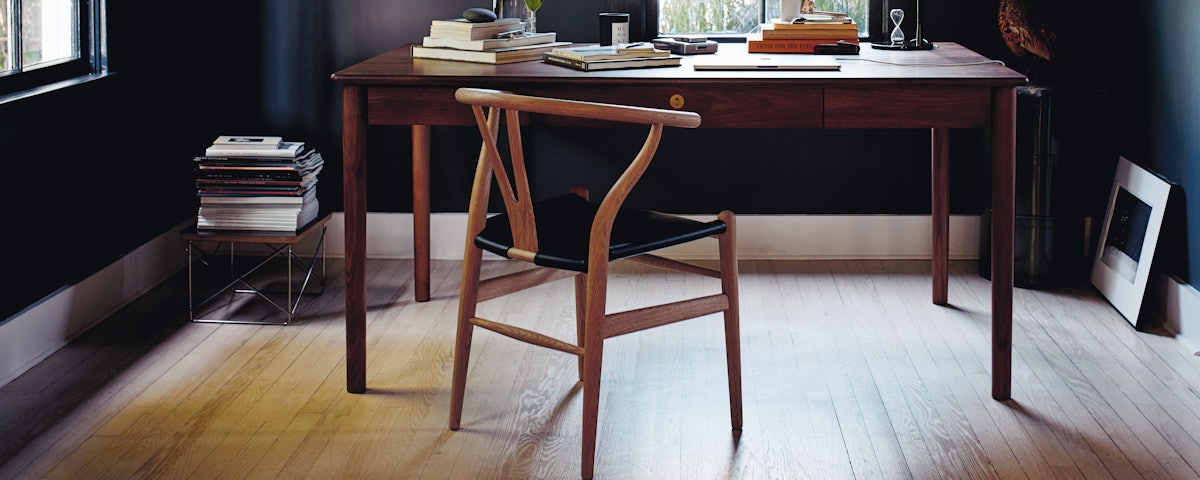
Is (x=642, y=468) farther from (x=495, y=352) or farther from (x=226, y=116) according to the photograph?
(x=226, y=116)

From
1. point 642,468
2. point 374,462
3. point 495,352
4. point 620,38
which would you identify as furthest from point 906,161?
point 374,462

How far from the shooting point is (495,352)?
3.40 m

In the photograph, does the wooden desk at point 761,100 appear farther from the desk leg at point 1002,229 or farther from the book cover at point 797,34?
the book cover at point 797,34

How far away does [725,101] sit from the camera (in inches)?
114

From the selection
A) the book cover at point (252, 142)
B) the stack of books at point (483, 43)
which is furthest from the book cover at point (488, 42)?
the book cover at point (252, 142)

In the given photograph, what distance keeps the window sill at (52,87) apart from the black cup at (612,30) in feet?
4.75

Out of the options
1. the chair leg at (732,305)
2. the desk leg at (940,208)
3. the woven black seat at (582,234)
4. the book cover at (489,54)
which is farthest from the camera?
the desk leg at (940,208)

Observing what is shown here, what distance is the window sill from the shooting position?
3.24 m

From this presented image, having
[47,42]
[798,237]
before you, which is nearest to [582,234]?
[47,42]

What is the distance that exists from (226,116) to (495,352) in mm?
1572

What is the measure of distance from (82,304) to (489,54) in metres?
1.38

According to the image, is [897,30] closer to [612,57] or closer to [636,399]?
[612,57]

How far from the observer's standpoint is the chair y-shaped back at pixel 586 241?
251cm

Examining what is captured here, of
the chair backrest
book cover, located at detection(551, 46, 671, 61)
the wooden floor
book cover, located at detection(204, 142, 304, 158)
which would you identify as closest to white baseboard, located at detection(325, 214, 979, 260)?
the wooden floor
